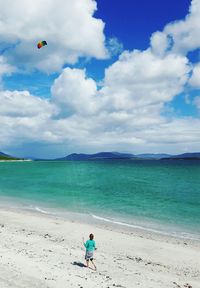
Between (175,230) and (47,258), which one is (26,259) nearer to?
(47,258)

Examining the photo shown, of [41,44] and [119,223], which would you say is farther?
[41,44]

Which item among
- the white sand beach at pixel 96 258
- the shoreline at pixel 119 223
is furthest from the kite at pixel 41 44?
the white sand beach at pixel 96 258

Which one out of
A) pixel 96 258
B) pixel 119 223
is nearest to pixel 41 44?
pixel 119 223

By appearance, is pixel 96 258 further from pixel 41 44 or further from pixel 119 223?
pixel 41 44

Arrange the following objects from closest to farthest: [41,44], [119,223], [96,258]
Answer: [96,258] → [119,223] → [41,44]

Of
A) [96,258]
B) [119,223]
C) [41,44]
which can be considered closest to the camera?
[96,258]

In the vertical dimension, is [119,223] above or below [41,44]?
below

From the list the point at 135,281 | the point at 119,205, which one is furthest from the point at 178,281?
the point at 119,205

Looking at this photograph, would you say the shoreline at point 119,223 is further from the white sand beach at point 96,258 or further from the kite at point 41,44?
the kite at point 41,44

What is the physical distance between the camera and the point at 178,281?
1945 cm

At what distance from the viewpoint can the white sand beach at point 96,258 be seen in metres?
18.1

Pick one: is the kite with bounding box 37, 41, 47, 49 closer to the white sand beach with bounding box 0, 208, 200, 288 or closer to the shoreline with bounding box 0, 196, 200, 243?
the shoreline with bounding box 0, 196, 200, 243

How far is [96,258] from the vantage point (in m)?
23.1

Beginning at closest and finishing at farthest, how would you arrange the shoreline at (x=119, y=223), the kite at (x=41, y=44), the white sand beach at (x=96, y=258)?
the white sand beach at (x=96, y=258)
the shoreline at (x=119, y=223)
the kite at (x=41, y=44)
